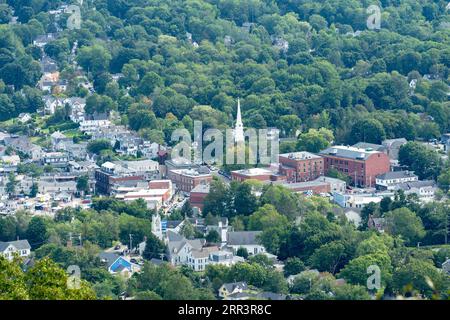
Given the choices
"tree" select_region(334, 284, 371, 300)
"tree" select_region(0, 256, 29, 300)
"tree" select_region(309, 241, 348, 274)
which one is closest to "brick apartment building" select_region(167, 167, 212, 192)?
"tree" select_region(309, 241, 348, 274)

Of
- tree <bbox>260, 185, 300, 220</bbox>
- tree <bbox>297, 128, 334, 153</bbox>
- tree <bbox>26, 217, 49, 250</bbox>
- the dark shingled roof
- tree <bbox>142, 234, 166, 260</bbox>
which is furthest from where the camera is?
tree <bbox>297, 128, 334, 153</bbox>

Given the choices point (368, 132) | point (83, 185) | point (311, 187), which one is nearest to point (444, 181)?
point (311, 187)

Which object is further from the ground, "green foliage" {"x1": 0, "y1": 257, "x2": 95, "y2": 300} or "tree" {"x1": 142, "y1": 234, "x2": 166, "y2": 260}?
"green foliage" {"x1": 0, "y1": 257, "x2": 95, "y2": 300}

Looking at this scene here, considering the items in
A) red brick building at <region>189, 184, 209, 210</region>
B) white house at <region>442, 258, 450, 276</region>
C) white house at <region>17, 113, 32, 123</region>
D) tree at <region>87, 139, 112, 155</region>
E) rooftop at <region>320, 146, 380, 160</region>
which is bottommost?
white house at <region>442, 258, 450, 276</region>

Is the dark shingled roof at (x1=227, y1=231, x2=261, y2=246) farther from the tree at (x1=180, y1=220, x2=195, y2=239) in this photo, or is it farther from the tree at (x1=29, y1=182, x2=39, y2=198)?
the tree at (x1=29, y1=182, x2=39, y2=198)

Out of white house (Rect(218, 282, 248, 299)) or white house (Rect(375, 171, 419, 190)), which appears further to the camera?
white house (Rect(375, 171, 419, 190))

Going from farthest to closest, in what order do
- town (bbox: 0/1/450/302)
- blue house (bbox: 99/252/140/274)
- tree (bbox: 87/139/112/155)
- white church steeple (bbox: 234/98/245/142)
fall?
1. tree (bbox: 87/139/112/155)
2. white church steeple (bbox: 234/98/245/142)
3. blue house (bbox: 99/252/140/274)
4. town (bbox: 0/1/450/302)
